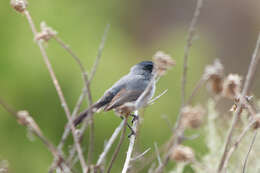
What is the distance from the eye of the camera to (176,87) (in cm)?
654

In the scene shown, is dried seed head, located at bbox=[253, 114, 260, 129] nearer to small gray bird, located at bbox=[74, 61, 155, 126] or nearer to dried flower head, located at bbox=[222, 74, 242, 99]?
dried flower head, located at bbox=[222, 74, 242, 99]

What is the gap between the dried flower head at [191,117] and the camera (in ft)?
4.71

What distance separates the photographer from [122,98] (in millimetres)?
2893

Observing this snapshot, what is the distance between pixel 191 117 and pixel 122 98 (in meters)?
1.47

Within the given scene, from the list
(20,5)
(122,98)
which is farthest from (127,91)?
(20,5)

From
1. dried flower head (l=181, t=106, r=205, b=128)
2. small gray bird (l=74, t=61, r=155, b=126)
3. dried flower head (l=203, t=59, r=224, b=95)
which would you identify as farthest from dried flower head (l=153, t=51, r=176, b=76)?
small gray bird (l=74, t=61, r=155, b=126)

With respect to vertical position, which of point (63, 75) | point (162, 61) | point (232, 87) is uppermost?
point (63, 75)

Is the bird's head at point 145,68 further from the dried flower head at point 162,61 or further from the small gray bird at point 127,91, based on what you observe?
the dried flower head at point 162,61

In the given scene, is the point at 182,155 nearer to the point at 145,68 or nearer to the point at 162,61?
the point at 162,61

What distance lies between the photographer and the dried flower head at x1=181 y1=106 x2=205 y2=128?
1435mm

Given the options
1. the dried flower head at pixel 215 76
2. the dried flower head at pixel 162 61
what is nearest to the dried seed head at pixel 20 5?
the dried flower head at pixel 162 61

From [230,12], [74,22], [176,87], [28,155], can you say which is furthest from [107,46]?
[230,12]

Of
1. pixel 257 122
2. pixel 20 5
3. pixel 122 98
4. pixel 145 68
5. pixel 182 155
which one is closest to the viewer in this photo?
pixel 182 155

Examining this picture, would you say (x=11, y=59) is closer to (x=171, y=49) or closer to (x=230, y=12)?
(x=171, y=49)
